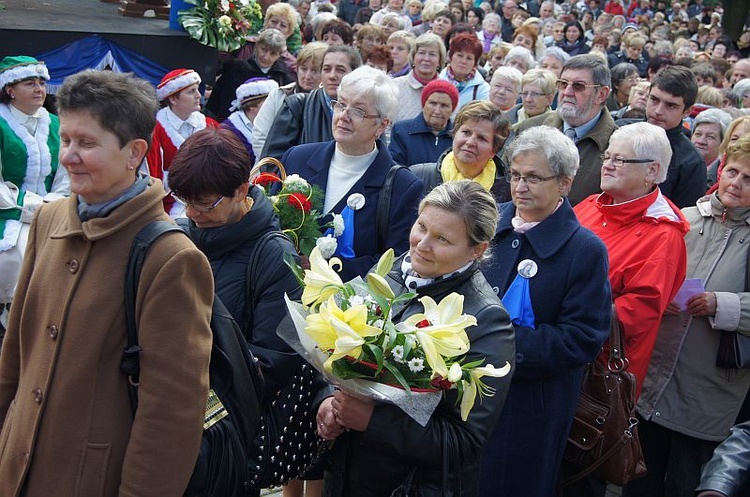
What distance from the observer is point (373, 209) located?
14.2ft

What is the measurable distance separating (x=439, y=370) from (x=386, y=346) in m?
0.18

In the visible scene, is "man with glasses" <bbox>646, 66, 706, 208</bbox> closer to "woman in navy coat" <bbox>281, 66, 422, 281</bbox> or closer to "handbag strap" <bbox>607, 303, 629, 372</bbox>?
"handbag strap" <bbox>607, 303, 629, 372</bbox>

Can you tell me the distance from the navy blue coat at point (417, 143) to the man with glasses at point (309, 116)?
1.73 feet

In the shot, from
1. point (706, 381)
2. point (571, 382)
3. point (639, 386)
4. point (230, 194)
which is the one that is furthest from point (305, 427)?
point (706, 381)

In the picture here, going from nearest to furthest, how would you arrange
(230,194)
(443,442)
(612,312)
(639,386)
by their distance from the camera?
(443,442) → (230,194) → (612,312) → (639,386)

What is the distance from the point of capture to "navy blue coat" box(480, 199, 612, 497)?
3678 mm

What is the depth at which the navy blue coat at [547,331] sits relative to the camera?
3.68m

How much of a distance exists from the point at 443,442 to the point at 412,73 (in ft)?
17.7

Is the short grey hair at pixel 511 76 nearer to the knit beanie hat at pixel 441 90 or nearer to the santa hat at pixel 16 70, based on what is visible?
the knit beanie hat at pixel 441 90

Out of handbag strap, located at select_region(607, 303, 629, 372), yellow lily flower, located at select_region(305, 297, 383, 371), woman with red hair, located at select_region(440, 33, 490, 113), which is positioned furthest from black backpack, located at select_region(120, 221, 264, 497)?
woman with red hair, located at select_region(440, 33, 490, 113)

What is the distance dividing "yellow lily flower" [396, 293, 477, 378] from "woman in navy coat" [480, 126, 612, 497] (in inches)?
40.7

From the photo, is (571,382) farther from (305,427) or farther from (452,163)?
(452,163)

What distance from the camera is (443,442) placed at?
2812 mm

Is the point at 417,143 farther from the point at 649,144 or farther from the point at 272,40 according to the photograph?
the point at 272,40
